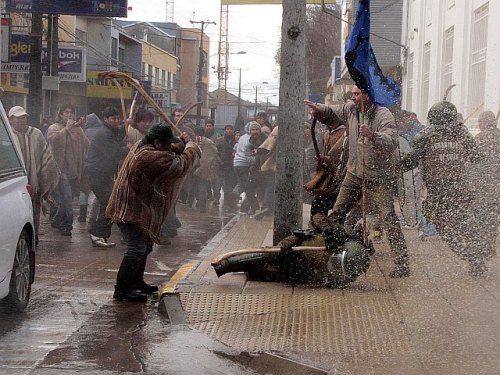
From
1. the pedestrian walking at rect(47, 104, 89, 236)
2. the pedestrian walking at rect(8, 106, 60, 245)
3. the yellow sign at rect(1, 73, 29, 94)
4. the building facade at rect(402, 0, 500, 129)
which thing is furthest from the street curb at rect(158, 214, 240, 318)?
the yellow sign at rect(1, 73, 29, 94)

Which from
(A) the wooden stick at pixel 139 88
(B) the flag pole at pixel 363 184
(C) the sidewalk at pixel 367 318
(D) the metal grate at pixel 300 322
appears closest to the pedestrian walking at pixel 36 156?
(C) the sidewalk at pixel 367 318

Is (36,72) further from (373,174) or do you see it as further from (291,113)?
(373,174)

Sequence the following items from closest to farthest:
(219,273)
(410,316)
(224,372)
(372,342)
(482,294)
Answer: (224,372), (372,342), (410,316), (482,294), (219,273)

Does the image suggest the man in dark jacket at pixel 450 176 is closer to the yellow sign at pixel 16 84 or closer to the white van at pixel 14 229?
Answer: the white van at pixel 14 229

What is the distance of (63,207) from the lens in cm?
1338

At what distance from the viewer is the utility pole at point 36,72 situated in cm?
2293

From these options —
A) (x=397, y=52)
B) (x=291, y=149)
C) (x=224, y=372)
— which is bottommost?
(x=224, y=372)

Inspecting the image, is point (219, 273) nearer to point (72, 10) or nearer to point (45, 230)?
point (45, 230)

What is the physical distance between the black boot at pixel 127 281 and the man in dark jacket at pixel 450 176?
2.78 meters

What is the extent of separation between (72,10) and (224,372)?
1715cm

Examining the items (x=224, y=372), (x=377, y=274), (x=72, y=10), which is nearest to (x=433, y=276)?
(x=377, y=274)

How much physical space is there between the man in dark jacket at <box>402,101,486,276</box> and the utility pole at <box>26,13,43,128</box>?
15.2 m

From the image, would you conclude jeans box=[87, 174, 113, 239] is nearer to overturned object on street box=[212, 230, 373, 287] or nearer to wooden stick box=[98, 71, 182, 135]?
wooden stick box=[98, 71, 182, 135]

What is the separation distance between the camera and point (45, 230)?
14.0m
